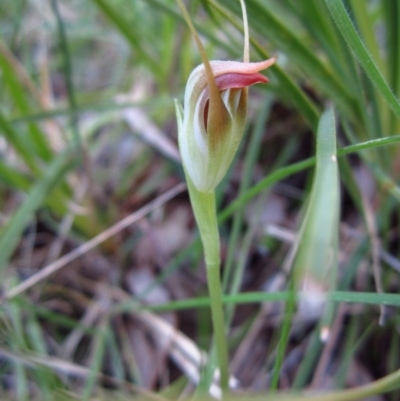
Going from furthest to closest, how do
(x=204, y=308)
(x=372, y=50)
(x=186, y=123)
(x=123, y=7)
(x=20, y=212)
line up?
(x=123, y=7) → (x=204, y=308) → (x=20, y=212) → (x=372, y=50) → (x=186, y=123)

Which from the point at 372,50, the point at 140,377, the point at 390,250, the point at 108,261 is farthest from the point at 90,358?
the point at 372,50

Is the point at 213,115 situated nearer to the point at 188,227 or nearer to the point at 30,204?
the point at 30,204

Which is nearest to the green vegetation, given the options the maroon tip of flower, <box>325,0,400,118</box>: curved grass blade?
<box>325,0,400,118</box>: curved grass blade

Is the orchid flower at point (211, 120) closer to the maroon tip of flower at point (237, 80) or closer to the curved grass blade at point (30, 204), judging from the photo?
the maroon tip of flower at point (237, 80)

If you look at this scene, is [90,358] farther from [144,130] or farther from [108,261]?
[144,130]

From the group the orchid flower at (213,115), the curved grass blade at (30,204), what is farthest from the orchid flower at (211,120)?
the curved grass blade at (30,204)

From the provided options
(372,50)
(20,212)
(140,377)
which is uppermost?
(372,50)
